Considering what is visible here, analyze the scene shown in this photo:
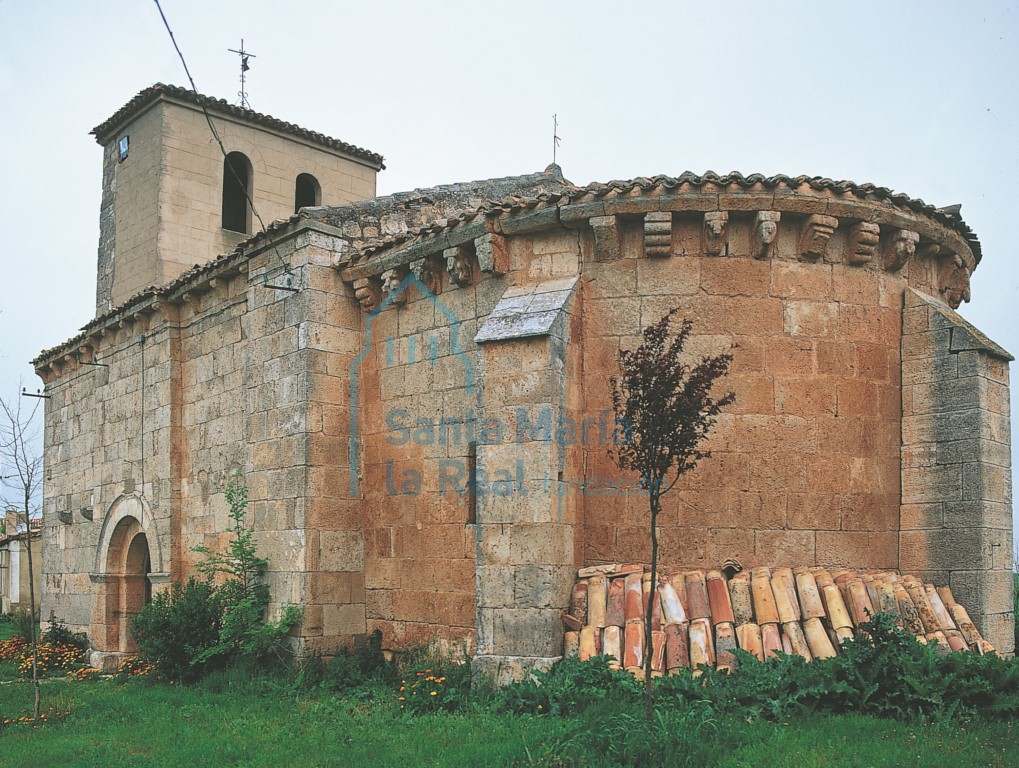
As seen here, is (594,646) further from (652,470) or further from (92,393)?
(92,393)

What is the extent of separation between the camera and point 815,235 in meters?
8.38

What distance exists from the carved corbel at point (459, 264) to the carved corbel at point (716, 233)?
92.4 inches

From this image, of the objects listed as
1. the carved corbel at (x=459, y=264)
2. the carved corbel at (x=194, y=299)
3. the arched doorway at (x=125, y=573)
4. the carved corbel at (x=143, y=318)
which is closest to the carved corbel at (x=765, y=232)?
the carved corbel at (x=459, y=264)

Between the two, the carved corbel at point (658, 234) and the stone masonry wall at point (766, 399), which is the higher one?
the carved corbel at point (658, 234)

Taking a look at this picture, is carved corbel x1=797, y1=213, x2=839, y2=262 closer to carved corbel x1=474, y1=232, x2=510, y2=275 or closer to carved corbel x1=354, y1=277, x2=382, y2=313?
carved corbel x1=474, y1=232, x2=510, y2=275

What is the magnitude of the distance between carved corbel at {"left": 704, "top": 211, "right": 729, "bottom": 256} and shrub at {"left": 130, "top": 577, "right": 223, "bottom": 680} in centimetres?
649

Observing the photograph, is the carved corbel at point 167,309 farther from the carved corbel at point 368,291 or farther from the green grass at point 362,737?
the green grass at point 362,737

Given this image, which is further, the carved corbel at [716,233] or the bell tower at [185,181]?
the bell tower at [185,181]

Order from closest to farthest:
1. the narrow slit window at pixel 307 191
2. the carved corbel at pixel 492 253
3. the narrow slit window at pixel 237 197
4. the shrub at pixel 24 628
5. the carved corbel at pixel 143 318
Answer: the carved corbel at pixel 492 253, the carved corbel at pixel 143 318, the shrub at pixel 24 628, the narrow slit window at pixel 237 197, the narrow slit window at pixel 307 191

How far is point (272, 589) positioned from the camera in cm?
1020

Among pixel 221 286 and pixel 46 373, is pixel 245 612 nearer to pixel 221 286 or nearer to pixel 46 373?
pixel 221 286

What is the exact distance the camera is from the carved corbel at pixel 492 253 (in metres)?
8.94

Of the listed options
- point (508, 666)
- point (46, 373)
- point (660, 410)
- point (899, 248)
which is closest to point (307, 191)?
point (46, 373)

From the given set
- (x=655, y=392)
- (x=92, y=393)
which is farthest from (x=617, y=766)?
(x=92, y=393)
